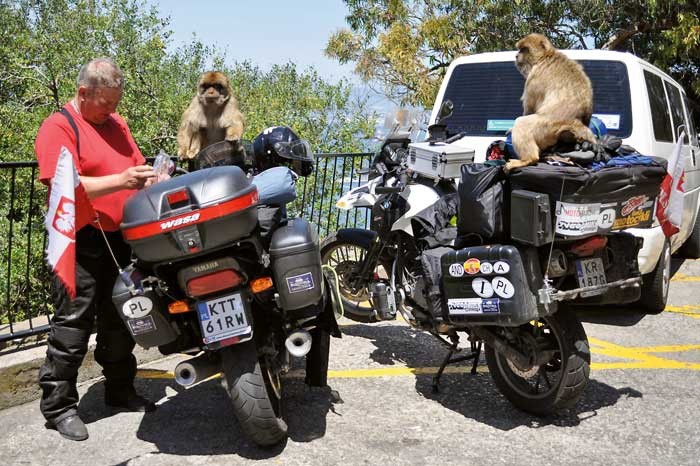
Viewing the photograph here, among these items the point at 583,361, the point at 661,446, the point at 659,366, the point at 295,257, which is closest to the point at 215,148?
the point at 295,257

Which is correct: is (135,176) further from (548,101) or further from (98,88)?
(548,101)

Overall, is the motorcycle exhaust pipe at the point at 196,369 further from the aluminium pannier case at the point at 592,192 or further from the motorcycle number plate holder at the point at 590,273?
the motorcycle number plate holder at the point at 590,273

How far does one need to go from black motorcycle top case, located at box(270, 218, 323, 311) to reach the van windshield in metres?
2.93

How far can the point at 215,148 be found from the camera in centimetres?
447

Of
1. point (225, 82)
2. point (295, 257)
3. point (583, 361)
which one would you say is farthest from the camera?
point (225, 82)

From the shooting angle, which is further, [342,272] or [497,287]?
[342,272]

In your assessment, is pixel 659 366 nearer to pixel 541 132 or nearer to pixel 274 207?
pixel 541 132

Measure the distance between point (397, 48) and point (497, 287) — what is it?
54.9 ft

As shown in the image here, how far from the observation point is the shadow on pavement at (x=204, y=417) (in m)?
3.79

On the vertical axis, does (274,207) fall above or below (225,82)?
below

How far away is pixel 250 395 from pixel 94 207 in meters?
1.39

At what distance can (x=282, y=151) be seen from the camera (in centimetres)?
404

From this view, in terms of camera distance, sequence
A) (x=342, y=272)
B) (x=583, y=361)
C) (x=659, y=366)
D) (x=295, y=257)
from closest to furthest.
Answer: (x=295, y=257) → (x=583, y=361) → (x=659, y=366) → (x=342, y=272)

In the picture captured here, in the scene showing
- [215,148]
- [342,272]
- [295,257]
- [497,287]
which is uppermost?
[215,148]
